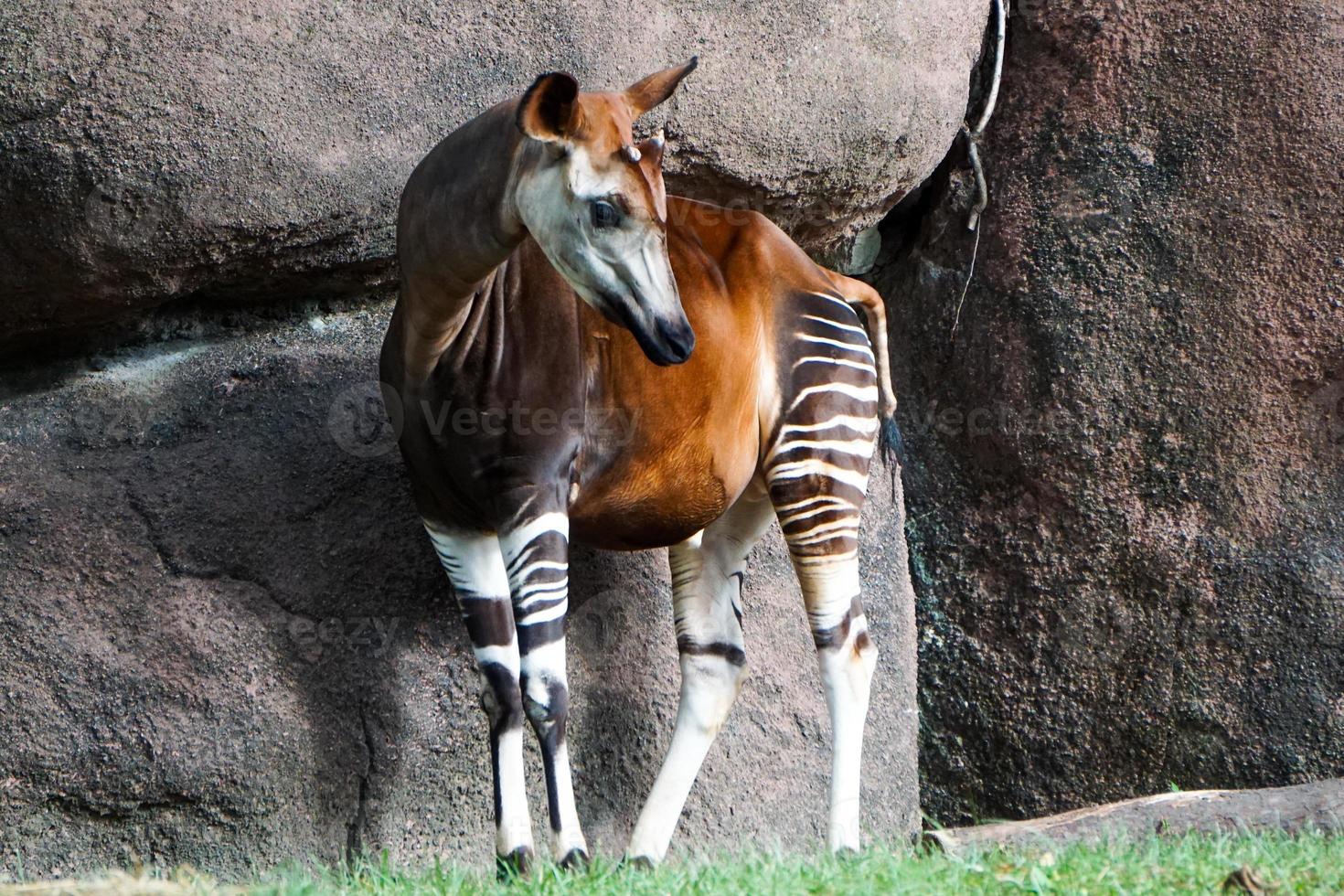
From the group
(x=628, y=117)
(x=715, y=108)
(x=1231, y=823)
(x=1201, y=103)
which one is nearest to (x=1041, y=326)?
(x=1201, y=103)

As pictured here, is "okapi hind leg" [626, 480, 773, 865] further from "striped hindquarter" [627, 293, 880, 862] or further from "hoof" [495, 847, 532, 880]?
"hoof" [495, 847, 532, 880]

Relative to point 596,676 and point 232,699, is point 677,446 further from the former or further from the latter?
point 232,699

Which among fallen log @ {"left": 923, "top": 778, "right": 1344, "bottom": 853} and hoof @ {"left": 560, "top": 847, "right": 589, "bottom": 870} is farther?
fallen log @ {"left": 923, "top": 778, "right": 1344, "bottom": 853}

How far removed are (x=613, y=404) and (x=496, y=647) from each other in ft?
2.26

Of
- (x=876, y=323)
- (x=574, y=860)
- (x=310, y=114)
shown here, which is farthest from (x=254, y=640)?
(x=876, y=323)

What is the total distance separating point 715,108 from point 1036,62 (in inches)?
65.8

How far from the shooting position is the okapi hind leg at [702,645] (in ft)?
13.4

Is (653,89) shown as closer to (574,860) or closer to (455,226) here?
(455,226)

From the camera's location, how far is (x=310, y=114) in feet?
13.1

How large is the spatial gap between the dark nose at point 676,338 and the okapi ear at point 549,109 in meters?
0.47
